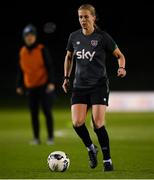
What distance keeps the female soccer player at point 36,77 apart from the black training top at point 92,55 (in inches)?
203

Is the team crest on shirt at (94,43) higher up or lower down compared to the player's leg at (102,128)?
higher up

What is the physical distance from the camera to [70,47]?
11695mm

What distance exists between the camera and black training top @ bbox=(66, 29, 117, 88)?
1130 cm

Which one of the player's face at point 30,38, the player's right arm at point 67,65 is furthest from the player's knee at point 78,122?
the player's face at point 30,38

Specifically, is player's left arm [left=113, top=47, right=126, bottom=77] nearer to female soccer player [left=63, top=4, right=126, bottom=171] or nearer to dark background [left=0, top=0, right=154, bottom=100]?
female soccer player [left=63, top=4, right=126, bottom=171]

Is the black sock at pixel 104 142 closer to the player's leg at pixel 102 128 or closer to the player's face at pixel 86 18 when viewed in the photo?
the player's leg at pixel 102 128

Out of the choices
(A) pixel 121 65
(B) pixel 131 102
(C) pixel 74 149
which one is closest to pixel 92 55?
(A) pixel 121 65

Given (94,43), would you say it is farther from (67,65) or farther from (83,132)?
(83,132)

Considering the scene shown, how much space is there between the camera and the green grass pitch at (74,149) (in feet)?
36.6

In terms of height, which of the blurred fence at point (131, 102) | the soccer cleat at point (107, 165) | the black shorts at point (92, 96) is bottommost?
the blurred fence at point (131, 102)

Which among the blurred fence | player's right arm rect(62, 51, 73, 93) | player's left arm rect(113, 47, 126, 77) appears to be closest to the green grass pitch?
player's right arm rect(62, 51, 73, 93)

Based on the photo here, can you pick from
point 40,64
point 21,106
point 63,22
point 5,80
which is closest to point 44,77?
point 40,64

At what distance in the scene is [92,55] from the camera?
37.1ft

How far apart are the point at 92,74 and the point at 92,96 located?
0.99 ft
